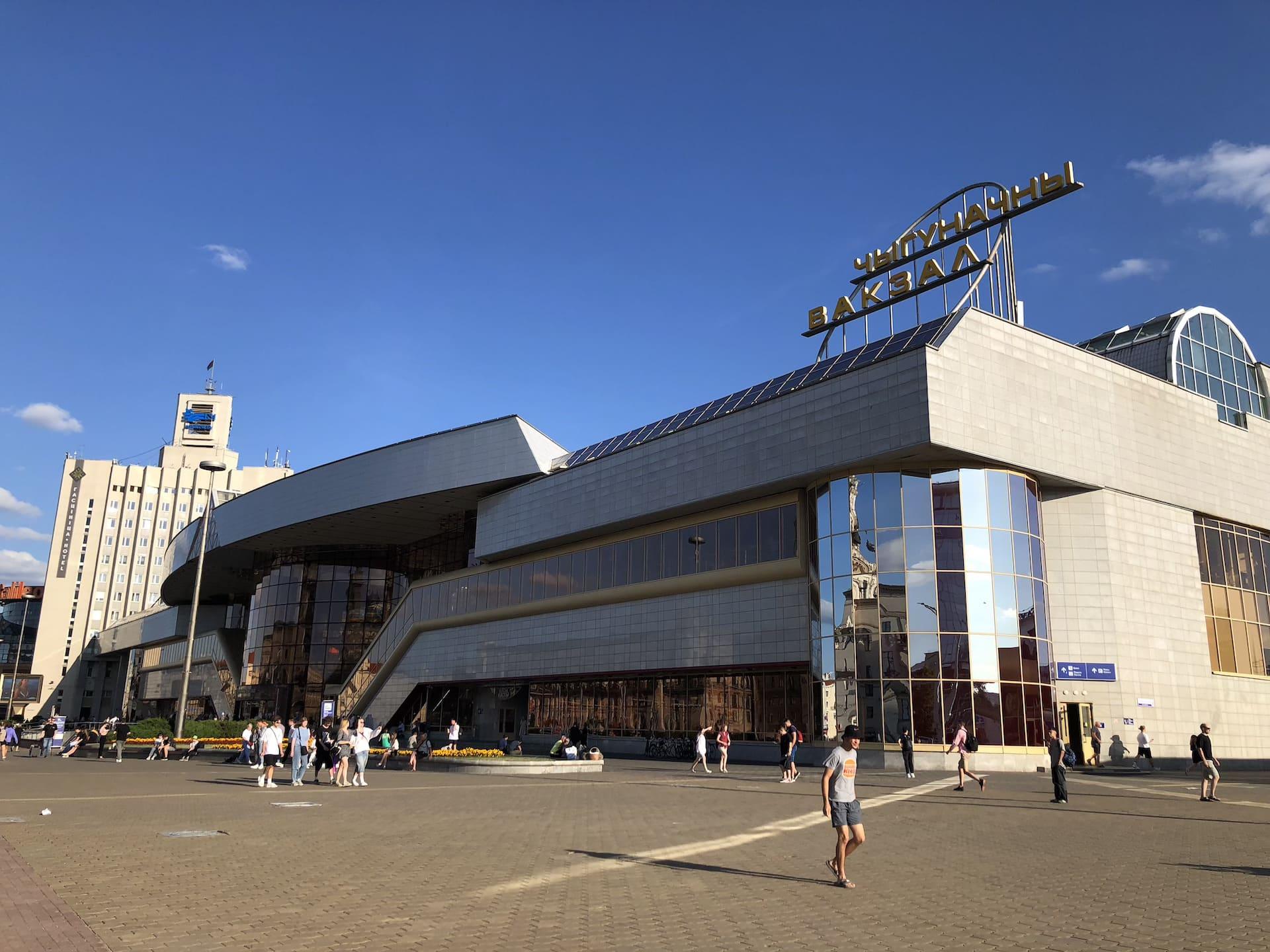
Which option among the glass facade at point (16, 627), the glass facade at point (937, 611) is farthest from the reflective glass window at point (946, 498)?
the glass facade at point (16, 627)

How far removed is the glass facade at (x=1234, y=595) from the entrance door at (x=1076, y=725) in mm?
7422

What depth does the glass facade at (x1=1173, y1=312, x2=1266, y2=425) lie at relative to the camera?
44.3m

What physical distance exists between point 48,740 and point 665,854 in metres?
42.5

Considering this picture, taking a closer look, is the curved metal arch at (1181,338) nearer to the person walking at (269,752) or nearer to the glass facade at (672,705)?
the glass facade at (672,705)

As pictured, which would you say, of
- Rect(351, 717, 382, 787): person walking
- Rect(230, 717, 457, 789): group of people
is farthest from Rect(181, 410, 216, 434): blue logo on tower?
Rect(351, 717, 382, 787): person walking

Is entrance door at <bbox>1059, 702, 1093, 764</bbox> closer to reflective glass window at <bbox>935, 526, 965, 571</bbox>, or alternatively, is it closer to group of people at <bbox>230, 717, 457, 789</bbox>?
reflective glass window at <bbox>935, 526, 965, 571</bbox>

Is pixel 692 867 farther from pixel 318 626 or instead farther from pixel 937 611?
pixel 318 626

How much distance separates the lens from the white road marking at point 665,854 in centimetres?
1024

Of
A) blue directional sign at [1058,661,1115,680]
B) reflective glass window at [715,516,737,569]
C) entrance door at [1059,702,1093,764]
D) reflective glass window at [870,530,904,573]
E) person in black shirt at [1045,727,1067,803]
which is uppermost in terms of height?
reflective glass window at [715,516,737,569]

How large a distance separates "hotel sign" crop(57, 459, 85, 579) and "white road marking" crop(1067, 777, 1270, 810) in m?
145

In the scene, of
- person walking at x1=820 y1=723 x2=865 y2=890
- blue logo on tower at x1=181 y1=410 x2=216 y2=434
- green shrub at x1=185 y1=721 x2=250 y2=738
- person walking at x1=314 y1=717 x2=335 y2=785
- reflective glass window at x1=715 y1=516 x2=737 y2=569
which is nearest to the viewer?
person walking at x1=820 y1=723 x2=865 y2=890

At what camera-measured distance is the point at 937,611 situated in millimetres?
33562

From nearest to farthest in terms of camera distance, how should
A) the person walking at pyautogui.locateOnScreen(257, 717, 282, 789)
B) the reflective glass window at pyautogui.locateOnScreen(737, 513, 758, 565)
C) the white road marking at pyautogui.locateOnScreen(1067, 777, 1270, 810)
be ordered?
the white road marking at pyautogui.locateOnScreen(1067, 777, 1270, 810) → the person walking at pyautogui.locateOnScreen(257, 717, 282, 789) → the reflective glass window at pyautogui.locateOnScreen(737, 513, 758, 565)

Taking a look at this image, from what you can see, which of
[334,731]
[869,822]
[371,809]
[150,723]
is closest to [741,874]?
[869,822]
